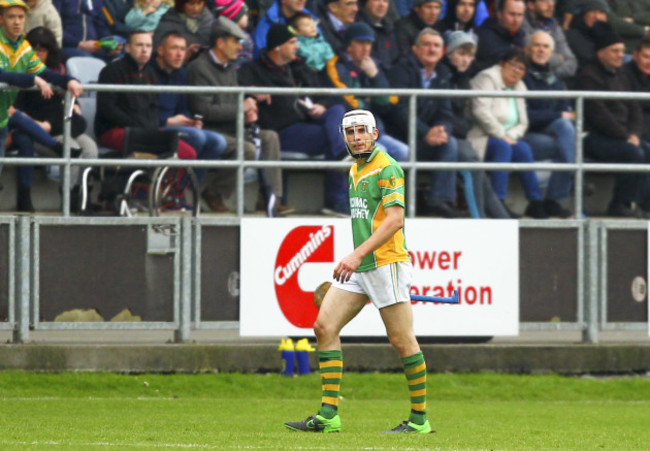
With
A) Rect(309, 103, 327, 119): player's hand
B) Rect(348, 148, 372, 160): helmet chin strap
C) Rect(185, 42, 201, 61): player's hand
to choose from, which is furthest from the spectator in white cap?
Rect(348, 148, 372, 160): helmet chin strap

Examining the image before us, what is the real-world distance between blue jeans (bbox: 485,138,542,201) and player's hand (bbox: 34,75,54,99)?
4.39 meters

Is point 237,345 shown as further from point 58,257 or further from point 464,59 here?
point 464,59

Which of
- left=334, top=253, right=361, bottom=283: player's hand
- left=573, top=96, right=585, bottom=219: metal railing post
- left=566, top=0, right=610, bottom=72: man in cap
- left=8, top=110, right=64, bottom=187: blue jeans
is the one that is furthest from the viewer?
left=566, top=0, right=610, bottom=72: man in cap

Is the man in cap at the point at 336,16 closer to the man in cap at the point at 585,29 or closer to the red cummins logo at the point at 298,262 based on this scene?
the man in cap at the point at 585,29

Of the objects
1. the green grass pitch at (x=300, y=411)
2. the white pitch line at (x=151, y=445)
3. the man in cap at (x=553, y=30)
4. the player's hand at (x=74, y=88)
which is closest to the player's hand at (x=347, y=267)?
the green grass pitch at (x=300, y=411)

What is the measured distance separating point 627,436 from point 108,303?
5.42m

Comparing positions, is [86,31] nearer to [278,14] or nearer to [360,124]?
[278,14]

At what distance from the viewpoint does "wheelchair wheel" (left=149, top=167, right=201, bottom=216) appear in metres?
13.1

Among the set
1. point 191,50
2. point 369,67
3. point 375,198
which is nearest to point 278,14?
point 369,67

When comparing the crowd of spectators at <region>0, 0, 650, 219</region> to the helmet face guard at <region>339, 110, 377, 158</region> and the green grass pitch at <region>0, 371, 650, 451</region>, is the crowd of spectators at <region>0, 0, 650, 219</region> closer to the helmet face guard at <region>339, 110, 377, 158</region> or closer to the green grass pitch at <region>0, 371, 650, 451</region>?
the green grass pitch at <region>0, 371, 650, 451</region>

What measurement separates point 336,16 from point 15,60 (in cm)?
444

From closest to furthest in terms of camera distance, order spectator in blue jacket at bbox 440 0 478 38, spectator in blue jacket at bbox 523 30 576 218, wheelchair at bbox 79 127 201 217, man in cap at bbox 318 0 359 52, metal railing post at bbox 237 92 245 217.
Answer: wheelchair at bbox 79 127 201 217, metal railing post at bbox 237 92 245 217, spectator in blue jacket at bbox 523 30 576 218, man in cap at bbox 318 0 359 52, spectator in blue jacket at bbox 440 0 478 38

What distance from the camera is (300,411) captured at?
11.2m

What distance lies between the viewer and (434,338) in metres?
13.5
